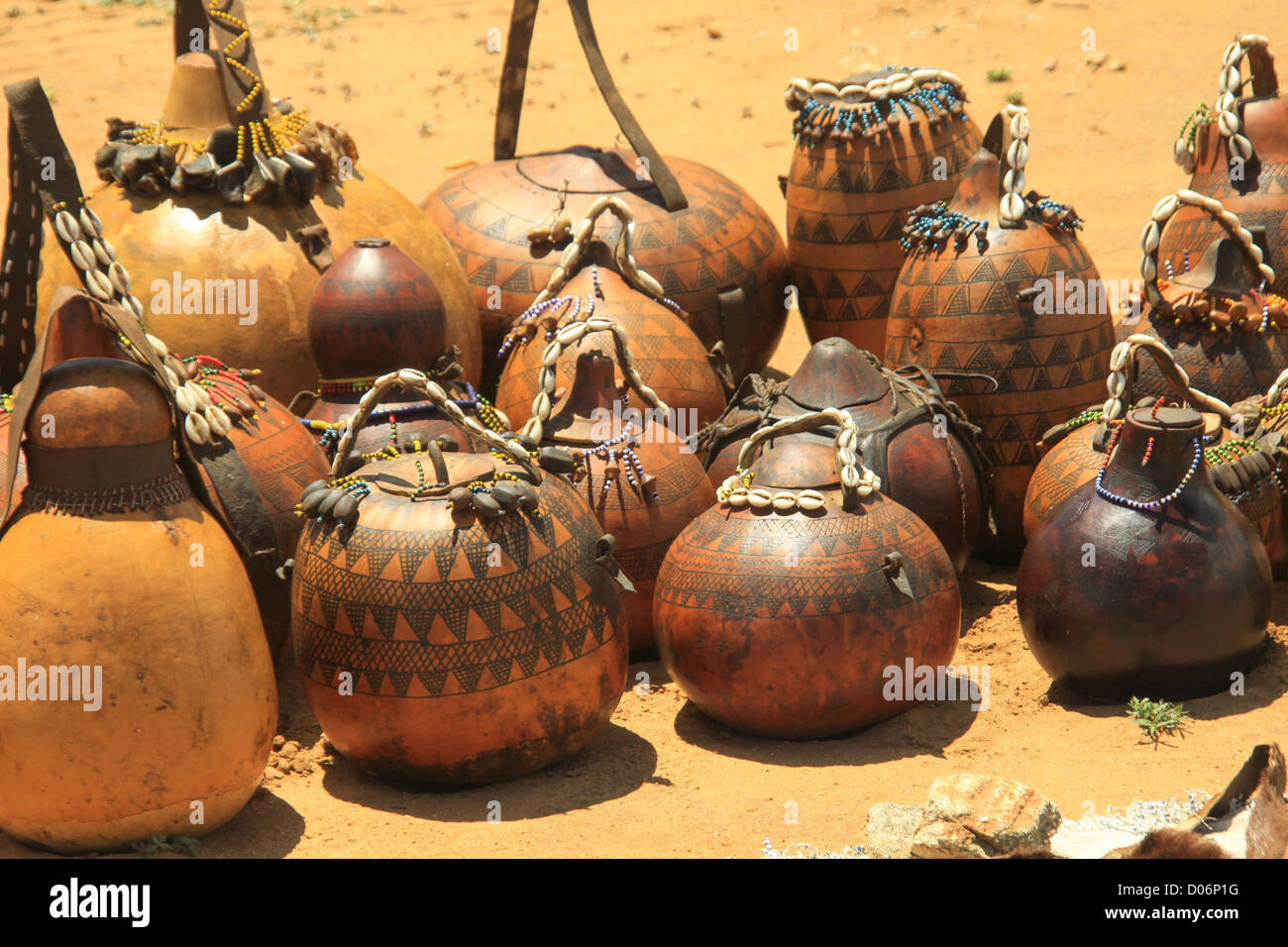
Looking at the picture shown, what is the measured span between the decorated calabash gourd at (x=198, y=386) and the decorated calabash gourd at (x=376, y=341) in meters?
0.29

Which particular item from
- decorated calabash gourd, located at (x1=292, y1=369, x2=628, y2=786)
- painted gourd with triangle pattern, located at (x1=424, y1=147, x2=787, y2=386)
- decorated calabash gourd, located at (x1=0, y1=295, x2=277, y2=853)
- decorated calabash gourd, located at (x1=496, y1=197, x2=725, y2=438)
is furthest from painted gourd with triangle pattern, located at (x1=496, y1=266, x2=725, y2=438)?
decorated calabash gourd, located at (x1=0, y1=295, x2=277, y2=853)

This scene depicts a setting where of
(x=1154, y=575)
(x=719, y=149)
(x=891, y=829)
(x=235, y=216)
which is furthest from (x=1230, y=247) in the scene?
(x=719, y=149)

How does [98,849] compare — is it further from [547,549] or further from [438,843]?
[547,549]

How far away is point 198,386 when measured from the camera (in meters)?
4.98

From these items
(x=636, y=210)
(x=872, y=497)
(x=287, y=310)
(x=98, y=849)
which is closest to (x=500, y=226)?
(x=636, y=210)

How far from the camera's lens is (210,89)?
6199 millimetres

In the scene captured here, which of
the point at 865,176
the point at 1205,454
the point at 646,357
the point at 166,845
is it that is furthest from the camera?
the point at 865,176

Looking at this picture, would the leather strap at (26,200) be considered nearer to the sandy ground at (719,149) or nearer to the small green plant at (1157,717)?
the sandy ground at (719,149)

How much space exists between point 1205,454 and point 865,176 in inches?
98.9

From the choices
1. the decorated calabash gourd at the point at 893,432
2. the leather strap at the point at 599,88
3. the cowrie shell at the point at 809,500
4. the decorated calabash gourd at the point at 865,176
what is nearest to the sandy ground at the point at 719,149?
the decorated calabash gourd at the point at 893,432

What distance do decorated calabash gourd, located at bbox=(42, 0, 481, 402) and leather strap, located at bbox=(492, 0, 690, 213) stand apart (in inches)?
47.9

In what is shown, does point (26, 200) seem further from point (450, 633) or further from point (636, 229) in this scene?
point (636, 229)
